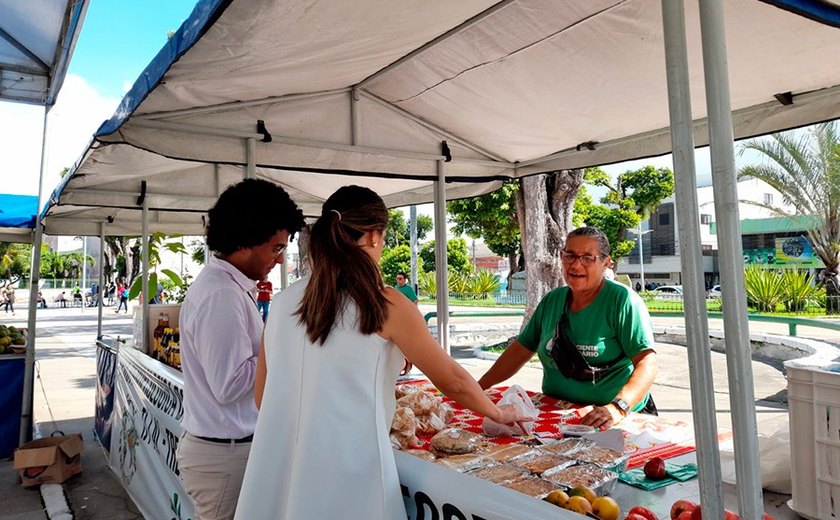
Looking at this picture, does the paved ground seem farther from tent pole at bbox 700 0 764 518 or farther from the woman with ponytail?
the woman with ponytail

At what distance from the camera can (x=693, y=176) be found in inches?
49.9

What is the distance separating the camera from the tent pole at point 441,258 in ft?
13.1

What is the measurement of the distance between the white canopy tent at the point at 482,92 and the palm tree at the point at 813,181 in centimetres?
1748

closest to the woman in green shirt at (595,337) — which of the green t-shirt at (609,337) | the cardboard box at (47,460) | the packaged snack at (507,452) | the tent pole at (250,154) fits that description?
the green t-shirt at (609,337)

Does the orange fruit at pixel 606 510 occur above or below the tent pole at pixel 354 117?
below

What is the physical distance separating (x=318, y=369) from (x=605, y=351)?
1642 millimetres

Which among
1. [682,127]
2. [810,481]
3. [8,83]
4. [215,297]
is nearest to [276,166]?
[215,297]

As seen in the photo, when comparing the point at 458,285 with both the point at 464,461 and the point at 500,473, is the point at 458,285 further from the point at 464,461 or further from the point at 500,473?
the point at 500,473

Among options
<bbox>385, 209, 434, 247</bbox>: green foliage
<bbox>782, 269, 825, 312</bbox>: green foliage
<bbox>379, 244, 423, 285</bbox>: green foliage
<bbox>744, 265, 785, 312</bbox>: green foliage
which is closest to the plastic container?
<bbox>744, 265, 785, 312</bbox>: green foliage

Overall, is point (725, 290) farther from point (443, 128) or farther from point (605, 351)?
point (443, 128)

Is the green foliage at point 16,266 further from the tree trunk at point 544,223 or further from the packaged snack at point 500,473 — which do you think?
the packaged snack at point 500,473

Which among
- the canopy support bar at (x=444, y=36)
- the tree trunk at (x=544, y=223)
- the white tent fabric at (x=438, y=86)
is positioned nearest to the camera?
the white tent fabric at (x=438, y=86)

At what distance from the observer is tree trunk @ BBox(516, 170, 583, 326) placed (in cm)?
1024

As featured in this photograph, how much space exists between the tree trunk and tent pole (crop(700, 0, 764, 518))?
355 inches
